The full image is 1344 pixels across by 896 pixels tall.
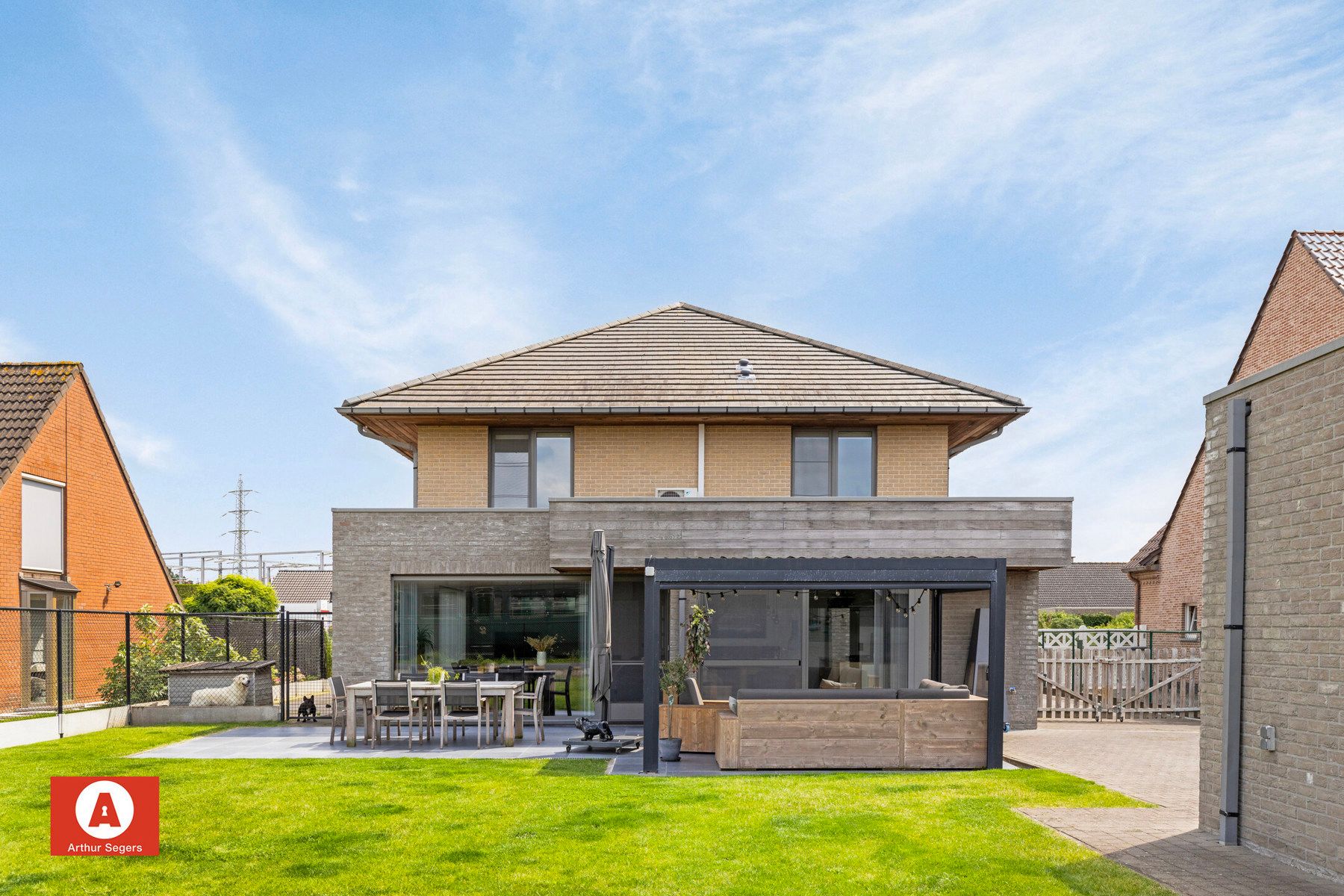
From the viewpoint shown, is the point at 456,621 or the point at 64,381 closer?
the point at 456,621

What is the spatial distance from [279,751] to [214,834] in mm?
5148

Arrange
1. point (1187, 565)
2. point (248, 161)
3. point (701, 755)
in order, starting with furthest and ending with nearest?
point (1187, 565) → point (248, 161) → point (701, 755)

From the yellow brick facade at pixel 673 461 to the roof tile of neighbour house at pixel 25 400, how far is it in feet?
31.9

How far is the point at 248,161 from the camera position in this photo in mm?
17703

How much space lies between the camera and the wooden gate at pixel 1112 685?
19859 mm

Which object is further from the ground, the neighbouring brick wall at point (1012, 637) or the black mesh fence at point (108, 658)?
the neighbouring brick wall at point (1012, 637)

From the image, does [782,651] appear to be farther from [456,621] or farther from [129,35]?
[129,35]

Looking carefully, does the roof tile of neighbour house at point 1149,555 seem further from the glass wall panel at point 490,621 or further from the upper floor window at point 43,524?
the upper floor window at point 43,524

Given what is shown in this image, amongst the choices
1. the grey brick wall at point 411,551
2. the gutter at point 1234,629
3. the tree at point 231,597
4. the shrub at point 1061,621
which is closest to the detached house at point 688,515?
the grey brick wall at point 411,551

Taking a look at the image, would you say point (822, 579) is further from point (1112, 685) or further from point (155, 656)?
point (155, 656)

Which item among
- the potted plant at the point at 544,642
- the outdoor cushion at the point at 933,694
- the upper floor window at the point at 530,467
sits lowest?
the potted plant at the point at 544,642

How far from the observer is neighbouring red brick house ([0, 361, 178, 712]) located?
21.1 metres

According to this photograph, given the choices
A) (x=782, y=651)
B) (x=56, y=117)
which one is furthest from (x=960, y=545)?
(x=56, y=117)

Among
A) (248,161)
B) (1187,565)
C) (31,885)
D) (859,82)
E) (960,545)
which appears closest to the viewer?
(31,885)
